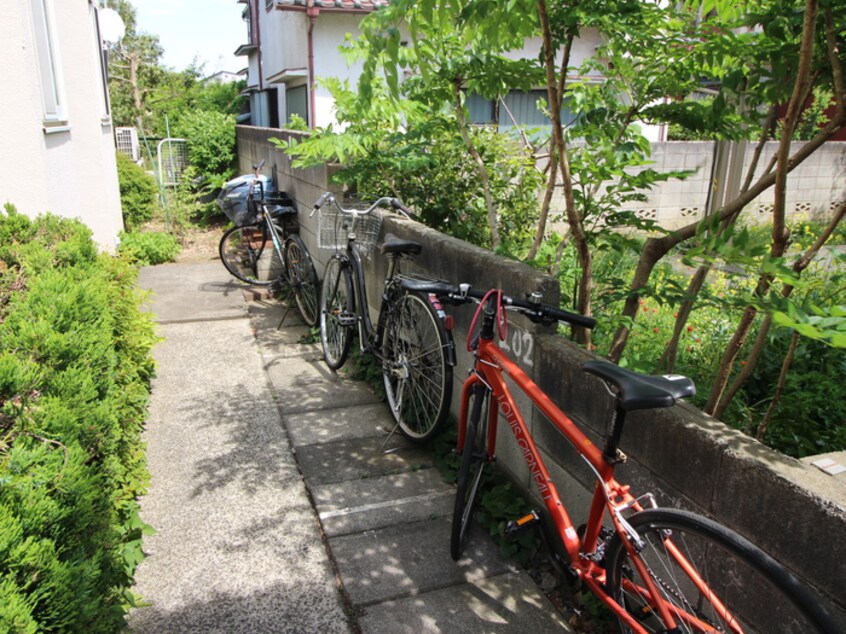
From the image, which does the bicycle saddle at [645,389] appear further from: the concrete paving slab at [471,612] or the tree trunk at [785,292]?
the concrete paving slab at [471,612]

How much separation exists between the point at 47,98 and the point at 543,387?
5.20 metres

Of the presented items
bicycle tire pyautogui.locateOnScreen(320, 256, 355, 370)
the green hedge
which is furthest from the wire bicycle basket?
the green hedge

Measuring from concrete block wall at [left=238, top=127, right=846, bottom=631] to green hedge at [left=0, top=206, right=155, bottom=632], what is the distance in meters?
1.77

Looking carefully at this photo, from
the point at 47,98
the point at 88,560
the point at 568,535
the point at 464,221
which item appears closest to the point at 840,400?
the point at 568,535

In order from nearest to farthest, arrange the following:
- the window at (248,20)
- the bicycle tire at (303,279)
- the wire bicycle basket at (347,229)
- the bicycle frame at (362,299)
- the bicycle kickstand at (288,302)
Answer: the bicycle frame at (362,299)
the wire bicycle basket at (347,229)
the bicycle tire at (303,279)
the bicycle kickstand at (288,302)
the window at (248,20)

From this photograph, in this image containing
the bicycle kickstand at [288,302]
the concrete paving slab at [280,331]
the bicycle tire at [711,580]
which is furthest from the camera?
the bicycle kickstand at [288,302]

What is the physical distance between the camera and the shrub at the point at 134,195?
11352 mm

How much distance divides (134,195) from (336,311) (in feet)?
25.5

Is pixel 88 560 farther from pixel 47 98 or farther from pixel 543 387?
pixel 47 98

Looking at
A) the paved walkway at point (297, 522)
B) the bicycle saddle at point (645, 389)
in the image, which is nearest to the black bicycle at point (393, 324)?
the paved walkway at point (297, 522)

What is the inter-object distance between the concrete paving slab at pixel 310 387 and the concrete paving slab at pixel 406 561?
5.19 feet

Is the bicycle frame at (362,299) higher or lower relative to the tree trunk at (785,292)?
lower

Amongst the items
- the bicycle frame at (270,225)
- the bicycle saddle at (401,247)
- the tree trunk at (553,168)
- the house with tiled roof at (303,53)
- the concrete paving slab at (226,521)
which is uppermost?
the house with tiled roof at (303,53)

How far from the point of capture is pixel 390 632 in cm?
267
